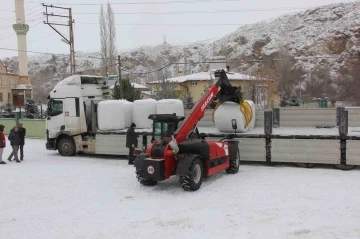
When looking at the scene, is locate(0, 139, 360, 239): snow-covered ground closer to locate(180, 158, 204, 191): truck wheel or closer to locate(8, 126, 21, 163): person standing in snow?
locate(180, 158, 204, 191): truck wheel

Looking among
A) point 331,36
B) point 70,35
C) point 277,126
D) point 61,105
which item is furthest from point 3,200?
point 331,36

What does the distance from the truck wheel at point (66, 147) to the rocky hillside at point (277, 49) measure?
68907 mm

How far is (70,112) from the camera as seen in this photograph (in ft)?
55.9

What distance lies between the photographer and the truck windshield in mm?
17281

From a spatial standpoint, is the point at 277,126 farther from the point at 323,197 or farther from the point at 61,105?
the point at 61,105

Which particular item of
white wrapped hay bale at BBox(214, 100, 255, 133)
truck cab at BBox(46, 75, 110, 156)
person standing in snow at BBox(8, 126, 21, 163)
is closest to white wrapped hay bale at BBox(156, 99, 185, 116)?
white wrapped hay bale at BBox(214, 100, 255, 133)

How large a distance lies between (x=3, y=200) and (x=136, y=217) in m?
3.89

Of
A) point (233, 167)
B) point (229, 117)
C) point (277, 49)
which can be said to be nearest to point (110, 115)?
point (229, 117)

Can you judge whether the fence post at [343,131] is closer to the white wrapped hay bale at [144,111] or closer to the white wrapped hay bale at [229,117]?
the white wrapped hay bale at [229,117]

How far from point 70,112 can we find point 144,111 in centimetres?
324

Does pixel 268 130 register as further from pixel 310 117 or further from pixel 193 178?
pixel 193 178

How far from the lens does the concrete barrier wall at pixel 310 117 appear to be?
14570 millimetres

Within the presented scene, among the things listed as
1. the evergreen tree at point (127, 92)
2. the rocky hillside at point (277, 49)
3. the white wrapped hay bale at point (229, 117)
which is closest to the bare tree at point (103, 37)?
the evergreen tree at point (127, 92)

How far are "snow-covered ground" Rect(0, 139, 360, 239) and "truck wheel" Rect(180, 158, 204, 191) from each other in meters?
0.20
